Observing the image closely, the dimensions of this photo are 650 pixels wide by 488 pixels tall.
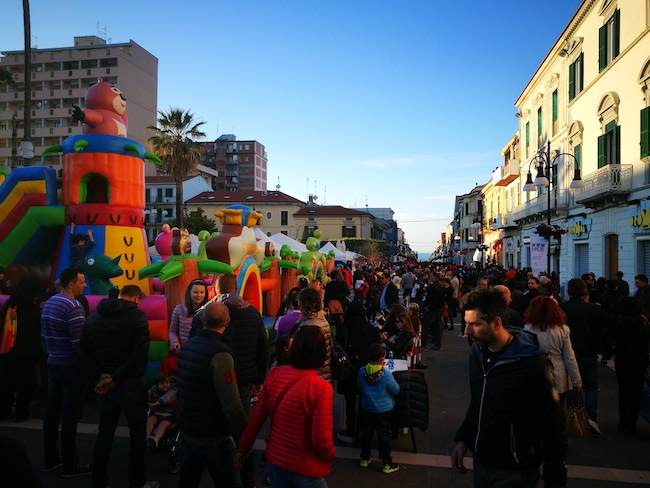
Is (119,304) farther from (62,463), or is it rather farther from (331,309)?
(331,309)

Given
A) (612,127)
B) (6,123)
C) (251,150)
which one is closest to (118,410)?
(612,127)

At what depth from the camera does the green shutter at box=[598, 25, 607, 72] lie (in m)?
16.5

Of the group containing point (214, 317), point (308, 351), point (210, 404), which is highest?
point (214, 317)

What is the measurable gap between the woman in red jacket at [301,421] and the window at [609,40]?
57.3 feet

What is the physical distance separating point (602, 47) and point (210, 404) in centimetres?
1892

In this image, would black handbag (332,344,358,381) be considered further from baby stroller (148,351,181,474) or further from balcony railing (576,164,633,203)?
balcony railing (576,164,633,203)

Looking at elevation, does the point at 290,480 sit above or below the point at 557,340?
below

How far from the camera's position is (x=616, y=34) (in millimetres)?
15516

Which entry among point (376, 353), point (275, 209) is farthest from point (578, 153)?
point (275, 209)

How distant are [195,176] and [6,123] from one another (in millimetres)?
22131

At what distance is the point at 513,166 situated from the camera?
30969 millimetres

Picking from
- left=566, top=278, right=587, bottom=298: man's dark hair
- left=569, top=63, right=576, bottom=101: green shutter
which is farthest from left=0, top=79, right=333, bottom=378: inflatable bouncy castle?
left=569, top=63, right=576, bottom=101: green shutter

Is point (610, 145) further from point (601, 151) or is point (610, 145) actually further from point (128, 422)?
point (128, 422)

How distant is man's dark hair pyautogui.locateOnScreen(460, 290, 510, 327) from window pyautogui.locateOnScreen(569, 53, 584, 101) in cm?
2005
